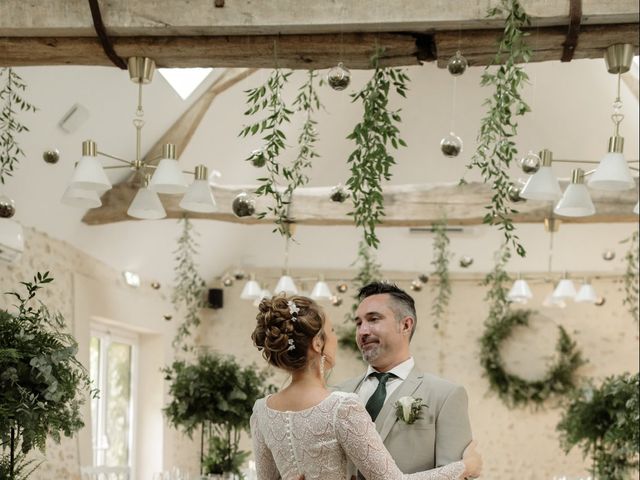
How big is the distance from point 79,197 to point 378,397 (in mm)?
2631

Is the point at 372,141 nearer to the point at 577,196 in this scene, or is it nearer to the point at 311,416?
the point at 577,196

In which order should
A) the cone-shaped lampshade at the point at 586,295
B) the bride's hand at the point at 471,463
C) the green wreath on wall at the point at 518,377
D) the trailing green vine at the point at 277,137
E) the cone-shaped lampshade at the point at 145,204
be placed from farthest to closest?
the green wreath on wall at the point at 518,377
the cone-shaped lampshade at the point at 586,295
the cone-shaped lampshade at the point at 145,204
the trailing green vine at the point at 277,137
the bride's hand at the point at 471,463

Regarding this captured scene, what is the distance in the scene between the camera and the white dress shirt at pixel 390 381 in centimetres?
332

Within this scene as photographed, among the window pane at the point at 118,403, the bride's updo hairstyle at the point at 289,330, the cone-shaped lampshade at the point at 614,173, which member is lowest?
the window pane at the point at 118,403

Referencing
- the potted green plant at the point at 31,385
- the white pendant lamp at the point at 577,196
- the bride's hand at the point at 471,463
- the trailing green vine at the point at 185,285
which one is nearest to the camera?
the bride's hand at the point at 471,463

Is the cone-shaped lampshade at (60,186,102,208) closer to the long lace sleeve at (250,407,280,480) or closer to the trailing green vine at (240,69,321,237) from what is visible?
the trailing green vine at (240,69,321,237)

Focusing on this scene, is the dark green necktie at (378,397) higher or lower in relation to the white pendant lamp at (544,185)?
lower

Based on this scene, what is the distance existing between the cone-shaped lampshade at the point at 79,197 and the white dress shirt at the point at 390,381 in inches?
97.7

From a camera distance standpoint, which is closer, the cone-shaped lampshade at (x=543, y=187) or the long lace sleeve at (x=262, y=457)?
the long lace sleeve at (x=262, y=457)

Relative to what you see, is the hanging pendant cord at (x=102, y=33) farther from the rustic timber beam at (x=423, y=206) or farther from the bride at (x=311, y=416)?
the rustic timber beam at (x=423, y=206)

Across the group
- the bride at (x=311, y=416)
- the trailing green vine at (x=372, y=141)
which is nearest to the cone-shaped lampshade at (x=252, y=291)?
the trailing green vine at (x=372, y=141)

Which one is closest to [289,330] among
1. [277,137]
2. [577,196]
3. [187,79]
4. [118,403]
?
[277,137]

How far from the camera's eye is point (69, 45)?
4.72 m

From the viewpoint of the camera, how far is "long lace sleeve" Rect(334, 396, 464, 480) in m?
2.91
